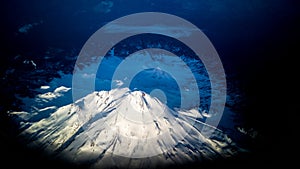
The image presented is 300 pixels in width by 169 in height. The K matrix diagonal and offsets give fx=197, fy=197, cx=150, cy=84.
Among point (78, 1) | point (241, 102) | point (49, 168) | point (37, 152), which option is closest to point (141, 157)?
point (49, 168)

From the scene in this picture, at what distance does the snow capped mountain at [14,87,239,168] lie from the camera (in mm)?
4707

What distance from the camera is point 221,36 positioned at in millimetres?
11391

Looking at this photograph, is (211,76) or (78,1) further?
(78,1)

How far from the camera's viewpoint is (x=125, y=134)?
16.9 feet

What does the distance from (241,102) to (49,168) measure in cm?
596

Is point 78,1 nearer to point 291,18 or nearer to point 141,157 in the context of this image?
point 141,157

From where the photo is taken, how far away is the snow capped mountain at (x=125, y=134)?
4707mm

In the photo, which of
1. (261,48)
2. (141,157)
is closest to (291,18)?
(261,48)

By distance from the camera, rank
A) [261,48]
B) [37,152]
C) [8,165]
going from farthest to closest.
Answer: [261,48] < [37,152] < [8,165]

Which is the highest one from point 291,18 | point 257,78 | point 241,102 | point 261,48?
point 291,18

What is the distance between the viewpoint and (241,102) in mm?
6676

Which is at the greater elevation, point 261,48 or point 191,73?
point 261,48

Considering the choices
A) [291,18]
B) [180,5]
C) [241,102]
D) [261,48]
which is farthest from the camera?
[180,5]

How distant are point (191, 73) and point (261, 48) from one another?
4729 mm
